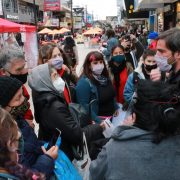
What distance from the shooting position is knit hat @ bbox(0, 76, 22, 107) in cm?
240

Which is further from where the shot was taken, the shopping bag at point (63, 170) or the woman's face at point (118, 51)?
the woman's face at point (118, 51)

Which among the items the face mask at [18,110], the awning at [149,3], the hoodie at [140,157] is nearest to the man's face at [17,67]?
the face mask at [18,110]

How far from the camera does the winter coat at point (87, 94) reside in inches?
145

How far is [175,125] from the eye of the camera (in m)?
1.56

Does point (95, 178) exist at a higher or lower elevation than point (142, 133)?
lower

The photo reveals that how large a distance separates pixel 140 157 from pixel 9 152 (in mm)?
660

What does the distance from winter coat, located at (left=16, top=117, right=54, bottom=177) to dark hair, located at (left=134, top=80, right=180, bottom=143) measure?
88cm

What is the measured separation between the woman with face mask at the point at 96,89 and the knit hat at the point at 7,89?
4.34ft

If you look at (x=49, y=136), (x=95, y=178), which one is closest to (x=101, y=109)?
(x=49, y=136)

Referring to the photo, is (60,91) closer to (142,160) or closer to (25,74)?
(25,74)

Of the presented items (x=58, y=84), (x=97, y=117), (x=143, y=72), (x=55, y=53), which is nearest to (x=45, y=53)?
(x=55, y=53)

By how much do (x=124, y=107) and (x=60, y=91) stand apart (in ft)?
4.69

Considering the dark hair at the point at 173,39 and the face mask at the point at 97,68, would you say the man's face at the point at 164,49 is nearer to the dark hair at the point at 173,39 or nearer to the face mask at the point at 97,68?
the dark hair at the point at 173,39

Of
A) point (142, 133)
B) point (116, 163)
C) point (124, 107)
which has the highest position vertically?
point (142, 133)
